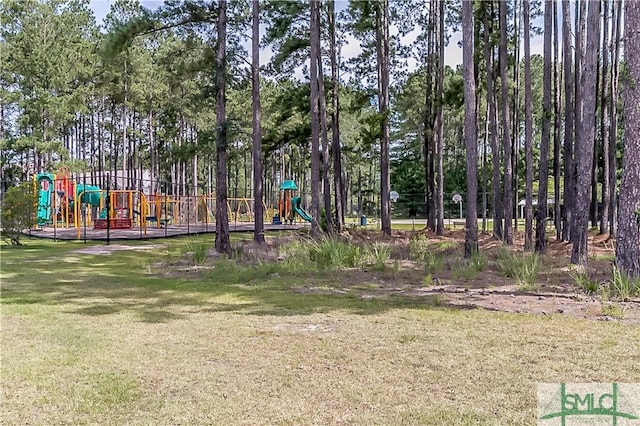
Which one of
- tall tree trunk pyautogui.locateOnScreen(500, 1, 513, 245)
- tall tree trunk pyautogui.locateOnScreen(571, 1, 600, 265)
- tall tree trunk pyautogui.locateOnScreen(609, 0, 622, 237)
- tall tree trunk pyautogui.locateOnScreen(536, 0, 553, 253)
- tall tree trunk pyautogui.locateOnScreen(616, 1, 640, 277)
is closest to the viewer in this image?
tall tree trunk pyautogui.locateOnScreen(616, 1, 640, 277)

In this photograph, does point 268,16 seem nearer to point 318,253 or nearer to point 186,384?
point 318,253

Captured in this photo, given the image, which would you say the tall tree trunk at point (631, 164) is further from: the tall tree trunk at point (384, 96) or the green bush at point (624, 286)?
the tall tree trunk at point (384, 96)

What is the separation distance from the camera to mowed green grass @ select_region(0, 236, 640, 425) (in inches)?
121

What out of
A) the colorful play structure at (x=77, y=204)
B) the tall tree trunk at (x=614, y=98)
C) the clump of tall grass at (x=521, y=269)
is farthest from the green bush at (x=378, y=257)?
the colorful play structure at (x=77, y=204)

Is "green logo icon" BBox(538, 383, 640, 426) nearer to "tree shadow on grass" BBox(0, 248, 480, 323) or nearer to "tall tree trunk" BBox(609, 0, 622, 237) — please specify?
"tree shadow on grass" BBox(0, 248, 480, 323)

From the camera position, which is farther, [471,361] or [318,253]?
[318,253]

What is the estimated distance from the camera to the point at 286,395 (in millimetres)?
3303

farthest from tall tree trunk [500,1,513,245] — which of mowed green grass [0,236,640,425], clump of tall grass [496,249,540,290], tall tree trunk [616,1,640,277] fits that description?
mowed green grass [0,236,640,425]

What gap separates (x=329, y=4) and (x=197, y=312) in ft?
53.3

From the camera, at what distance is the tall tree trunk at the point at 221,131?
11977 mm

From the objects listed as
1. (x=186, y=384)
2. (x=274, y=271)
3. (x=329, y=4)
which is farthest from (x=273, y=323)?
(x=329, y=4)

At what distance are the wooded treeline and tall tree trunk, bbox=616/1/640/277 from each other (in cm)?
10

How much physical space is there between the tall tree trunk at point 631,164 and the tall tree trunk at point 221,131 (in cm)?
800

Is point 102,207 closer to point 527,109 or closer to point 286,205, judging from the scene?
point 286,205
